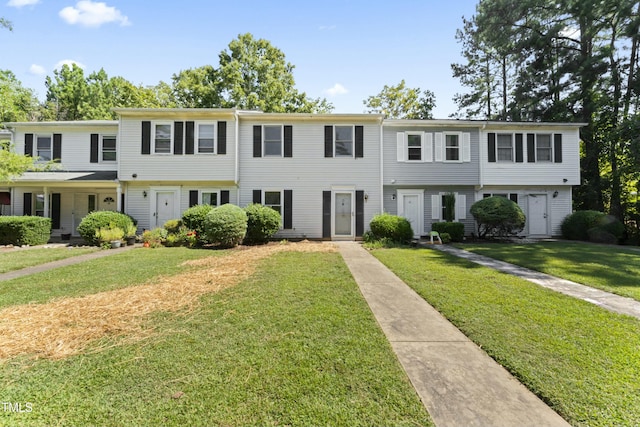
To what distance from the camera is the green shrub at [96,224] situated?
34.6ft

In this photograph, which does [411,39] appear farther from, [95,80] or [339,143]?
[95,80]

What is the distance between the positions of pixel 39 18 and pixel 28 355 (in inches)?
435

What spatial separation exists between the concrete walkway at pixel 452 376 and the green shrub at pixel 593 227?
13322mm

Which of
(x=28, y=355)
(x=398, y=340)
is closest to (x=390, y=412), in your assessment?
(x=398, y=340)

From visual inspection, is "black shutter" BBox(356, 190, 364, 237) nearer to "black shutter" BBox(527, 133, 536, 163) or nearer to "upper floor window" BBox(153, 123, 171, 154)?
"black shutter" BBox(527, 133, 536, 163)

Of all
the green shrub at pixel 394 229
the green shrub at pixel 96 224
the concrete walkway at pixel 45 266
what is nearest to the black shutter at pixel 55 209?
the green shrub at pixel 96 224

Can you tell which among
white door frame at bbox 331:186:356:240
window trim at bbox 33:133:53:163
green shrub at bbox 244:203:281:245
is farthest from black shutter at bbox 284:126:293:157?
window trim at bbox 33:133:53:163

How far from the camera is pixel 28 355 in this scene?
2682 millimetres

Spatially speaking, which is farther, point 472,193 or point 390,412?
point 472,193

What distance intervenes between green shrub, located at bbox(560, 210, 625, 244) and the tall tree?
14041 millimetres

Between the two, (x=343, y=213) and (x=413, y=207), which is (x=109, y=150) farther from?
(x=413, y=207)

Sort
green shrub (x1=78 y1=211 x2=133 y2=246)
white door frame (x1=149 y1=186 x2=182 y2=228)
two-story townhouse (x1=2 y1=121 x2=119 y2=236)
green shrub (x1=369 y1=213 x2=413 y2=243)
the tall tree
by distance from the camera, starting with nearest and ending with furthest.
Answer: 1. green shrub (x1=78 y1=211 x2=133 y2=246)
2. green shrub (x1=369 y1=213 x2=413 y2=243)
3. white door frame (x1=149 y1=186 x2=182 y2=228)
4. two-story townhouse (x1=2 y1=121 x2=119 y2=236)
5. the tall tree

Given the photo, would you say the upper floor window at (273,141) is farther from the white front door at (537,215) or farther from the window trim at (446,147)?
the white front door at (537,215)

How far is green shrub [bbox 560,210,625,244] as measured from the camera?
1195 centimetres
